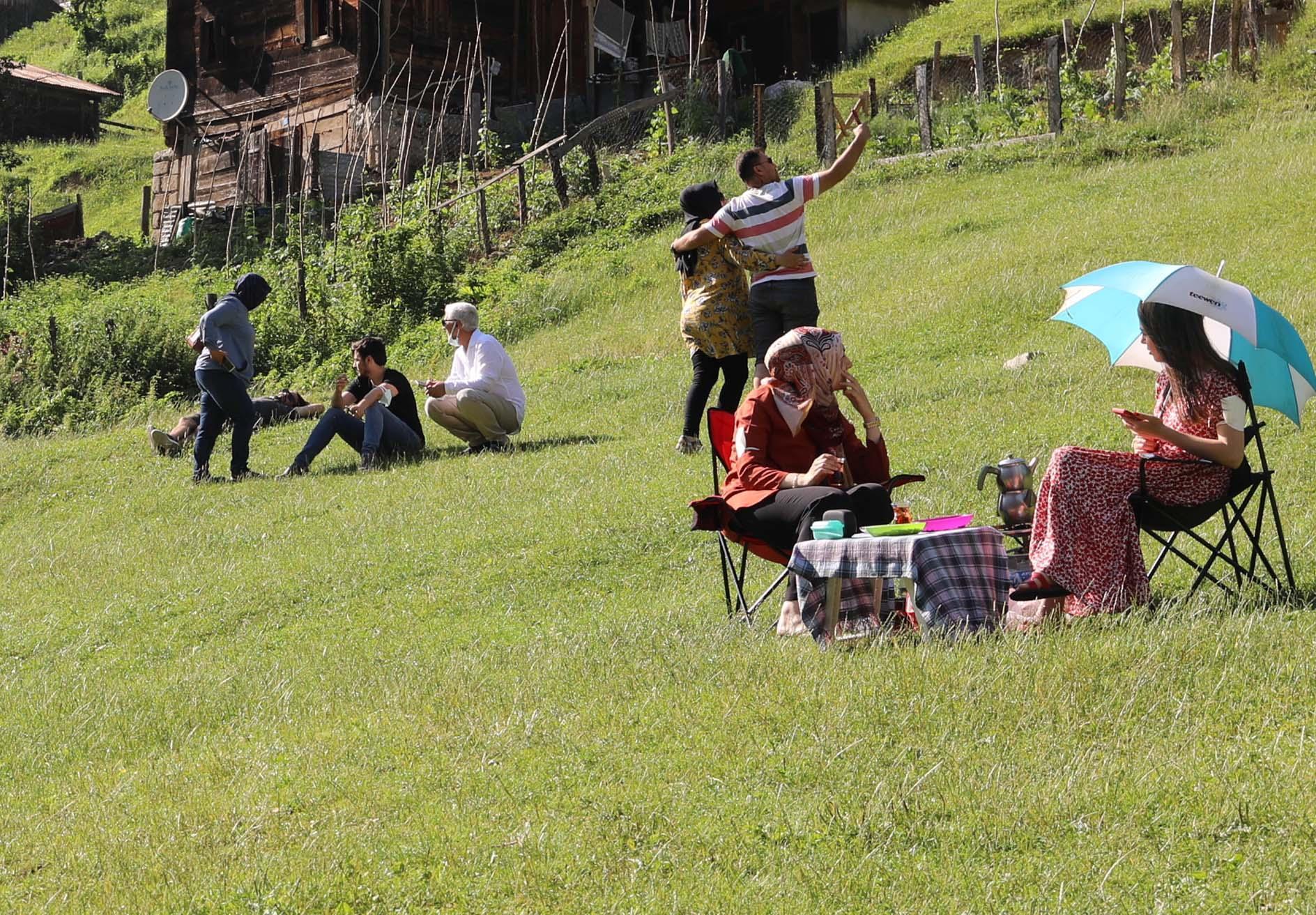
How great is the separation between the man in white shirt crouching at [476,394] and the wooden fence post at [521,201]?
416 inches

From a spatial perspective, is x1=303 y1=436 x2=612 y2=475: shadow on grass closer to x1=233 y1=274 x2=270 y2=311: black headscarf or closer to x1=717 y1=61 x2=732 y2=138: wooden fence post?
x1=233 y1=274 x2=270 y2=311: black headscarf

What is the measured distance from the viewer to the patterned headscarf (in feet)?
20.6

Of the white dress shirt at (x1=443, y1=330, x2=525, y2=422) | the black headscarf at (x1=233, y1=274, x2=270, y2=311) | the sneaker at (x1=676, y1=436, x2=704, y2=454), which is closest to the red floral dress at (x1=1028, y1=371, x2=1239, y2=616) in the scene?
the sneaker at (x1=676, y1=436, x2=704, y2=454)

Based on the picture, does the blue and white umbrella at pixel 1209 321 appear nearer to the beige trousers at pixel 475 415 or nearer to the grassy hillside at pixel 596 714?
the grassy hillside at pixel 596 714

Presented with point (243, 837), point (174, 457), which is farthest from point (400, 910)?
point (174, 457)

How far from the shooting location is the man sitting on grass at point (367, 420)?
1202 centimetres

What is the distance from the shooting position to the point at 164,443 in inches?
552

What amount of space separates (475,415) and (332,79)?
19.3 metres

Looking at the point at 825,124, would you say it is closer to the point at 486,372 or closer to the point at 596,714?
the point at 486,372

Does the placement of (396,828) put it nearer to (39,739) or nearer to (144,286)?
(39,739)

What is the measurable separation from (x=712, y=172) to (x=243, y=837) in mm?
19091

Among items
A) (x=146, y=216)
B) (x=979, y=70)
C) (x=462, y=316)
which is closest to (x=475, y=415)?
(x=462, y=316)

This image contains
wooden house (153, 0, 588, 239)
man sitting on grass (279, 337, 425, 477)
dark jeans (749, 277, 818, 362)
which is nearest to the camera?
dark jeans (749, 277, 818, 362)

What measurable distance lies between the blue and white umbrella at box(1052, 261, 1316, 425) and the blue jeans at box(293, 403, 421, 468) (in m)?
6.65
